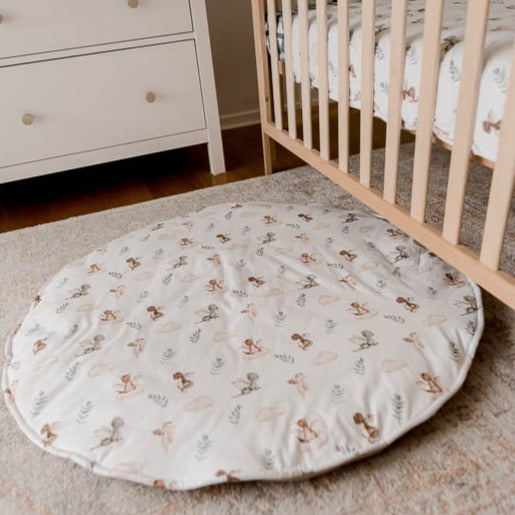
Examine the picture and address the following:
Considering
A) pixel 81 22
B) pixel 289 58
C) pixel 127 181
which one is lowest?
pixel 127 181

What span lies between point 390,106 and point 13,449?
0.88 metres

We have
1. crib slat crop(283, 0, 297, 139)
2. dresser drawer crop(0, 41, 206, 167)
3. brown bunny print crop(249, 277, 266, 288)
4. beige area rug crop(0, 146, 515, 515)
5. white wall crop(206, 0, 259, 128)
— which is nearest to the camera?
beige area rug crop(0, 146, 515, 515)

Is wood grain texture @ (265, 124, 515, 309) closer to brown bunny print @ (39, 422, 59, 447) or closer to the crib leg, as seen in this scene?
the crib leg

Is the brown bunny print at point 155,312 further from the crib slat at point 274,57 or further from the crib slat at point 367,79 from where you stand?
the crib slat at point 274,57

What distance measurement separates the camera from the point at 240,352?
96cm

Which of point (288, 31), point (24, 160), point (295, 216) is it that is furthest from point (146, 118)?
point (295, 216)

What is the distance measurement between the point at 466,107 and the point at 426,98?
11 cm

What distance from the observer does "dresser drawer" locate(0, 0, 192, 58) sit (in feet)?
4.74

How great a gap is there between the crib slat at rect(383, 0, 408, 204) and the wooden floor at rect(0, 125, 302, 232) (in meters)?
0.75

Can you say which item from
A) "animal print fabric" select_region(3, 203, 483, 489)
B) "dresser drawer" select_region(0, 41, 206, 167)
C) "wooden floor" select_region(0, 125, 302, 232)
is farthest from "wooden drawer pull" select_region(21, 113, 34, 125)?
"animal print fabric" select_region(3, 203, 483, 489)

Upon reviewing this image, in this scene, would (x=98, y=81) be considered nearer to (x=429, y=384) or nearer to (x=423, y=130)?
(x=423, y=130)

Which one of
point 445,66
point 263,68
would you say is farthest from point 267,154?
point 445,66

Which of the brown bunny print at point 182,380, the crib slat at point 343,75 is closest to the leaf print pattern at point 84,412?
the brown bunny print at point 182,380

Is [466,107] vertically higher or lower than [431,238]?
higher
